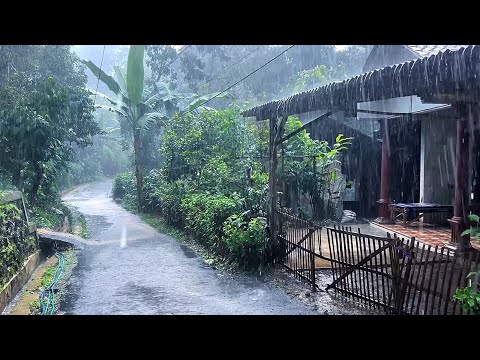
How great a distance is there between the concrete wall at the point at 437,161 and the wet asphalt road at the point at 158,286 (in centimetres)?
588

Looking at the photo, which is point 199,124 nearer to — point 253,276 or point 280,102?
point 280,102

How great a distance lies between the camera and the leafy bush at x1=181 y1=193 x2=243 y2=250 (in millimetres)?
9305

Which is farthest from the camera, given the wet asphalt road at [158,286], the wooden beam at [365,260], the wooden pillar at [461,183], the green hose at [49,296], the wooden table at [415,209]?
the wooden table at [415,209]

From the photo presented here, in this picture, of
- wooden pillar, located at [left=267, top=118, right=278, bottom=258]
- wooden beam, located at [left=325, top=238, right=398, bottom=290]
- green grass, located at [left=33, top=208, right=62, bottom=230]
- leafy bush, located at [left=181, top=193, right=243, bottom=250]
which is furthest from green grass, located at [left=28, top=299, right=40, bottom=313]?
green grass, located at [left=33, top=208, right=62, bottom=230]

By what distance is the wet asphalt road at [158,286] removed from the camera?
20.5ft

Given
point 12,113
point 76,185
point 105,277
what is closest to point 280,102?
point 105,277

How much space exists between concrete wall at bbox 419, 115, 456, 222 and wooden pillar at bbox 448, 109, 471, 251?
9.47ft

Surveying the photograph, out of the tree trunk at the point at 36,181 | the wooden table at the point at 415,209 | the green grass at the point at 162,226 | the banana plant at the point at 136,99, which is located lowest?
the green grass at the point at 162,226

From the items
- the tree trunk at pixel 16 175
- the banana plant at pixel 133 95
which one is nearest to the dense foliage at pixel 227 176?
the banana plant at pixel 133 95

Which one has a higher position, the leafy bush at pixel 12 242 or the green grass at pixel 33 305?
the leafy bush at pixel 12 242

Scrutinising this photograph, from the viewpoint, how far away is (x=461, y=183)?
792 cm

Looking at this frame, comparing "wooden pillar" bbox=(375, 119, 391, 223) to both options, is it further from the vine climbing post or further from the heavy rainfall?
the vine climbing post

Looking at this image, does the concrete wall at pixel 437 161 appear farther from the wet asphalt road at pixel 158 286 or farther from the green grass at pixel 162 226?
the green grass at pixel 162 226

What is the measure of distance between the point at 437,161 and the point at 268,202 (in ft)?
16.8
